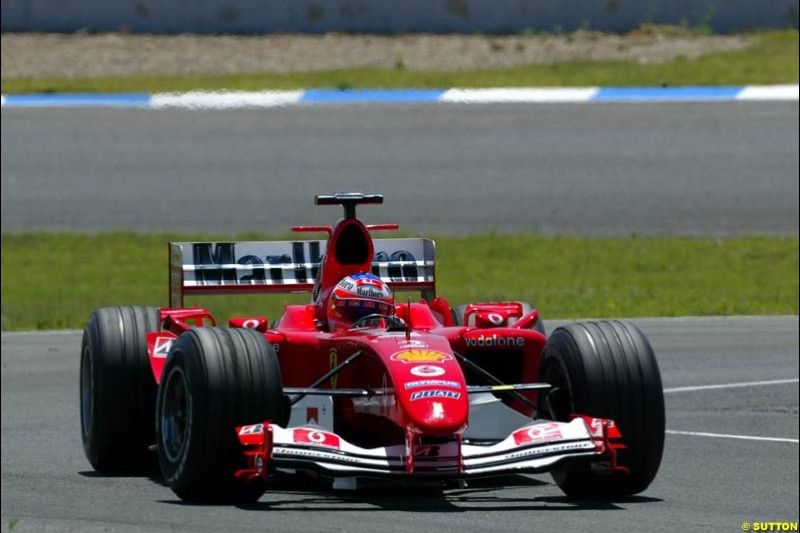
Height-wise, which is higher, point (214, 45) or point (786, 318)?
point (214, 45)

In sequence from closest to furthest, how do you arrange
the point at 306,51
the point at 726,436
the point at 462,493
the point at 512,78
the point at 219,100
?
1. the point at 462,493
2. the point at 726,436
3. the point at 219,100
4. the point at 512,78
5. the point at 306,51

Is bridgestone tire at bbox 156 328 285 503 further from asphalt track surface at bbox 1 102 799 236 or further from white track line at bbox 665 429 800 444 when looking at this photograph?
asphalt track surface at bbox 1 102 799 236

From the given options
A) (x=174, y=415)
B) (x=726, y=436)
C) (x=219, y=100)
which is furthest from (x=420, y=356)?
(x=219, y=100)

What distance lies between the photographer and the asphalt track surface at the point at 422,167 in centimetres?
2209

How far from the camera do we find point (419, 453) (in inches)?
306

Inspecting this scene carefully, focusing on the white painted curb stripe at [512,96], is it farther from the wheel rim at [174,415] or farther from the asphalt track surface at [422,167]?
the wheel rim at [174,415]

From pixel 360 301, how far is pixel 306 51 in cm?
1774

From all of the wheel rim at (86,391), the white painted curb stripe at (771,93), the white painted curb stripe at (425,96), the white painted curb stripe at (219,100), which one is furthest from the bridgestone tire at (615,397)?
the white painted curb stripe at (771,93)

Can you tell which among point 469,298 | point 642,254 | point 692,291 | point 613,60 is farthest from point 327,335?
point 613,60

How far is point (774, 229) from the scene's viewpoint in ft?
72.7

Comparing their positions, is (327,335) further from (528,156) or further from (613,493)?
(528,156)

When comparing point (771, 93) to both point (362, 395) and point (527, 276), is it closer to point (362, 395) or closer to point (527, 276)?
point (527, 276)

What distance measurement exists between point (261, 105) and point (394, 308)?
14.5 metres

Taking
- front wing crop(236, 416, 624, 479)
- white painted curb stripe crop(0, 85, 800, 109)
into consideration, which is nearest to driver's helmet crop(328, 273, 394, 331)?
front wing crop(236, 416, 624, 479)
